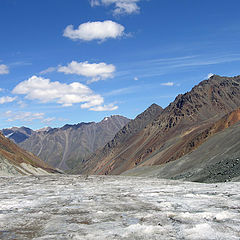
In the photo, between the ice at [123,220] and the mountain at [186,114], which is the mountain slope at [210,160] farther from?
the mountain at [186,114]

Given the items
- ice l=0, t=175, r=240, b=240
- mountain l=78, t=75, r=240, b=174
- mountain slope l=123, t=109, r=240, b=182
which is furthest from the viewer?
mountain l=78, t=75, r=240, b=174

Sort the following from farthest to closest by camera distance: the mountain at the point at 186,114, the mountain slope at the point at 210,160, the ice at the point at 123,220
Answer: the mountain at the point at 186,114 < the mountain slope at the point at 210,160 < the ice at the point at 123,220

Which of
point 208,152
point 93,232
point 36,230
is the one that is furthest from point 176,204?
point 208,152

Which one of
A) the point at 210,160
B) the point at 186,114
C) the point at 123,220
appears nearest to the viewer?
the point at 123,220

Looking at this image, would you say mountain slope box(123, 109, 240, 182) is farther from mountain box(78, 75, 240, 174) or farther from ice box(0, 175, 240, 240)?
mountain box(78, 75, 240, 174)

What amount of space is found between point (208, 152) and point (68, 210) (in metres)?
46.1

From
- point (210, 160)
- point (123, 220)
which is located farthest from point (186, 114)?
point (123, 220)

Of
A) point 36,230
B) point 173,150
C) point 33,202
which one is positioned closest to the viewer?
point 36,230

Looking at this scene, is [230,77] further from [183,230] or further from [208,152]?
[183,230]

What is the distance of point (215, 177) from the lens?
109 ft

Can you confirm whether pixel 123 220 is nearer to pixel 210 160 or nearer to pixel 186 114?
pixel 210 160

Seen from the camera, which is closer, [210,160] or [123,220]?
[123,220]

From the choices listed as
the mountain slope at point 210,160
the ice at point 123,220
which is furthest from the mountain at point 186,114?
the ice at point 123,220

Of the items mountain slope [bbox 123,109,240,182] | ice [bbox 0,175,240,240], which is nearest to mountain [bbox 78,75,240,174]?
mountain slope [bbox 123,109,240,182]
